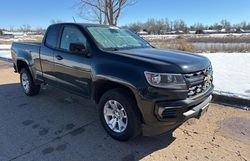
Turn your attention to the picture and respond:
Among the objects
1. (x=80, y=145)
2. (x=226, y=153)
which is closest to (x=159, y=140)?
(x=226, y=153)

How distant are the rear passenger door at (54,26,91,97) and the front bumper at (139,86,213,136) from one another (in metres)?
1.29

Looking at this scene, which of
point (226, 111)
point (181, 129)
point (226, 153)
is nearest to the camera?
point (226, 153)

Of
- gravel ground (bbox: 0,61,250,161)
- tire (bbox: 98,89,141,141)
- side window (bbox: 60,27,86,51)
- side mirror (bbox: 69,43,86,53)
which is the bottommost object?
gravel ground (bbox: 0,61,250,161)

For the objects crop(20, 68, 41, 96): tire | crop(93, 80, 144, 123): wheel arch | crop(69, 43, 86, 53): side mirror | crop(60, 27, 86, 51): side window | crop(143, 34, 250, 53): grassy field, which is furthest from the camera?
crop(143, 34, 250, 53): grassy field

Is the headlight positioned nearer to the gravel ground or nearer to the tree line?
the gravel ground

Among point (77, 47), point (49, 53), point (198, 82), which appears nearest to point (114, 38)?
point (77, 47)

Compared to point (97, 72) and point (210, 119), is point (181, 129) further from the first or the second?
point (97, 72)

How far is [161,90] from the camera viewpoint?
3070mm

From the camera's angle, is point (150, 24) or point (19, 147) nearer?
point (19, 147)

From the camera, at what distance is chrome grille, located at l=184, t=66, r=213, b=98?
3209 millimetres

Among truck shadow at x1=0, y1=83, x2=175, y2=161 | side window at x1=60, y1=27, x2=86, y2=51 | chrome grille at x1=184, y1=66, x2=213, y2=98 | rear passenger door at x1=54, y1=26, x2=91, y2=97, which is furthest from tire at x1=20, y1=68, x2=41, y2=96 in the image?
chrome grille at x1=184, y1=66, x2=213, y2=98

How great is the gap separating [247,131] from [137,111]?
6.51 ft

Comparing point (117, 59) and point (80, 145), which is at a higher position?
point (117, 59)

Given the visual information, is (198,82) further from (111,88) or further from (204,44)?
(204,44)
